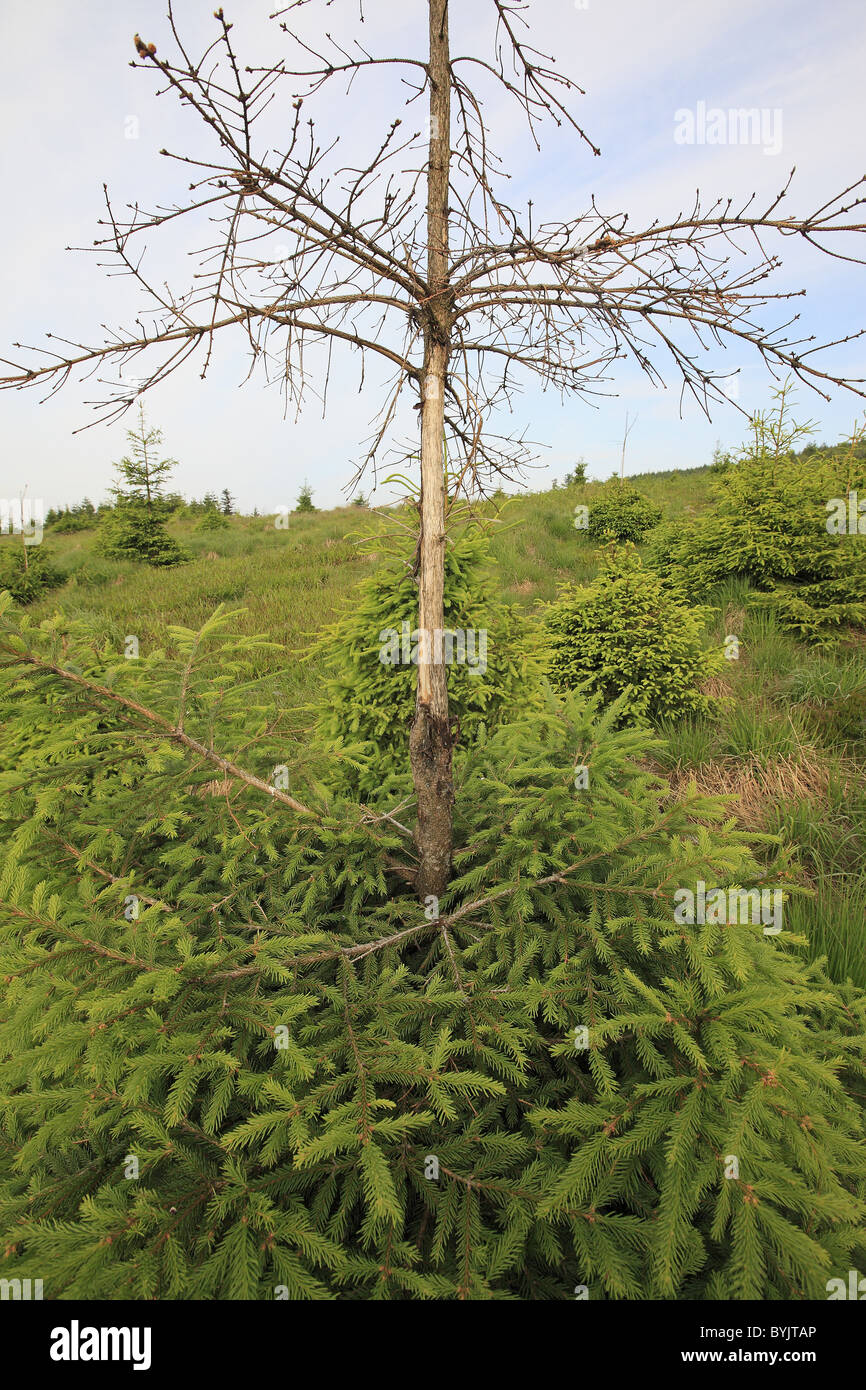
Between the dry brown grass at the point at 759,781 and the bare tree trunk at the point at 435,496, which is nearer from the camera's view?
the bare tree trunk at the point at 435,496

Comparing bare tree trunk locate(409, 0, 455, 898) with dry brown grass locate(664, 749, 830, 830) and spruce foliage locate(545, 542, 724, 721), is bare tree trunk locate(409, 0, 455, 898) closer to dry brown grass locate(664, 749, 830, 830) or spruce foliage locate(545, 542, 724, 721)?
dry brown grass locate(664, 749, 830, 830)

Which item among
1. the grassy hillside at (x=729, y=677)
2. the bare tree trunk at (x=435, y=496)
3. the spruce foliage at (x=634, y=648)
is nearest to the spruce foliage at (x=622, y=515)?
the grassy hillside at (x=729, y=677)

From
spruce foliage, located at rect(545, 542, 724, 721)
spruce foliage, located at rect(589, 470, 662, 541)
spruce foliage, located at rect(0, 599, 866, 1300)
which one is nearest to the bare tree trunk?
spruce foliage, located at rect(0, 599, 866, 1300)

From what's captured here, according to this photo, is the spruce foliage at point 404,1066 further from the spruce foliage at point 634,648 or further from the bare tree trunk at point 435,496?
the spruce foliage at point 634,648

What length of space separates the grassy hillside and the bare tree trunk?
0.29 meters

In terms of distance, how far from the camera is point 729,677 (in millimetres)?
5832

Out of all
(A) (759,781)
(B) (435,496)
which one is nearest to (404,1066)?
(B) (435,496)

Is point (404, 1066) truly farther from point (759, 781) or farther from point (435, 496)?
point (759, 781)

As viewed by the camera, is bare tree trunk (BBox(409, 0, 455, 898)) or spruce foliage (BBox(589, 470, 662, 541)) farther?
spruce foliage (BBox(589, 470, 662, 541))

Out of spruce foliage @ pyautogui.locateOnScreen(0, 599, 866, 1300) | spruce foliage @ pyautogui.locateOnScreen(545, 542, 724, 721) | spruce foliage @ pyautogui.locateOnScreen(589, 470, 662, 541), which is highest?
spruce foliage @ pyautogui.locateOnScreen(589, 470, 662, 541)

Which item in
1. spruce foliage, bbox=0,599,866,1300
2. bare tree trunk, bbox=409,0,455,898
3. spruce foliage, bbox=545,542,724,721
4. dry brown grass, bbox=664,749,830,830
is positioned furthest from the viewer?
spruce foliage, bbox=545,542,724,721

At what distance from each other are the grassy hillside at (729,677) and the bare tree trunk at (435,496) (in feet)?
0.94

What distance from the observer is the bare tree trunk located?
2033mm

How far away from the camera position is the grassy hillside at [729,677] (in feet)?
12.3
